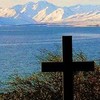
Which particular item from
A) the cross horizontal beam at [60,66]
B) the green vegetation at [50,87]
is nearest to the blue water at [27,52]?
the green vegetation at [50,87]

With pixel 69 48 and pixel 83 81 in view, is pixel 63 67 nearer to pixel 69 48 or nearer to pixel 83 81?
pixel 69 48

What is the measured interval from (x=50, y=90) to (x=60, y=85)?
0.26 metres

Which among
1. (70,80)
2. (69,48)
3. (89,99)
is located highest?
(69,48)

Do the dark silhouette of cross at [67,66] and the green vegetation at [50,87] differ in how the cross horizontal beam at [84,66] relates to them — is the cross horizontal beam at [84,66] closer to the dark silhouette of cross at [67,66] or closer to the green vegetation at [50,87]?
the dark silhouette of cross at [67,66]

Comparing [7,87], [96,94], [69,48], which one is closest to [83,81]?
[96,94]

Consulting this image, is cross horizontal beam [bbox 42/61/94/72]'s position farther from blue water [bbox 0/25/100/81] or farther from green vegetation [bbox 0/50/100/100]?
blue water [bbox 0/25/100/81]

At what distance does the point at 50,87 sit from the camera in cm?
1138

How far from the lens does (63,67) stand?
27.6 feet

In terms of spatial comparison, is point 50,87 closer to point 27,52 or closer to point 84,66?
point 84,66

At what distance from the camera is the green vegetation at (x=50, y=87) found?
36.6 feet

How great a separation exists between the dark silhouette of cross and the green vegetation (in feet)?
8.56

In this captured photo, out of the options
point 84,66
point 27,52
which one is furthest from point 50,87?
point 27,52

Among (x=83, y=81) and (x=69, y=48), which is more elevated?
(x=69, y=48)

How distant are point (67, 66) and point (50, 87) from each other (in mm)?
3017
